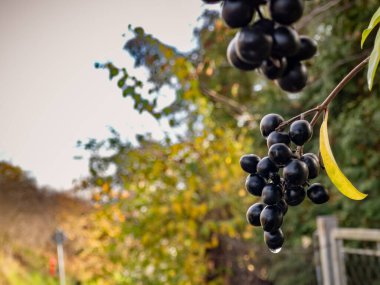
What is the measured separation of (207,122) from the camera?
134 inches

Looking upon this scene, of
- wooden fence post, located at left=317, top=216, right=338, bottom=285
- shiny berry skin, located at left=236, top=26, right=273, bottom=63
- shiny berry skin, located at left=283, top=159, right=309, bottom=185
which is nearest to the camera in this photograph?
shiny berry skin, located at left=236, top=26, right=273, bottom=63

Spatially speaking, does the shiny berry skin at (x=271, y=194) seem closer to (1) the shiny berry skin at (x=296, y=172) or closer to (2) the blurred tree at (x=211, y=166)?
(1) the shiny berry skin at (x=296, y=172)

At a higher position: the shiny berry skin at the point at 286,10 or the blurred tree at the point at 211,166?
the blurred tree at the point at 211,166

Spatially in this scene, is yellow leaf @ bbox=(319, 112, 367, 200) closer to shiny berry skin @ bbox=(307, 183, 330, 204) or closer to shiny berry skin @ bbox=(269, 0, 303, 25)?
shiny berry skin @ bbox=(307, 183, 330, 204)

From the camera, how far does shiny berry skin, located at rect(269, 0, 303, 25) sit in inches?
15.6

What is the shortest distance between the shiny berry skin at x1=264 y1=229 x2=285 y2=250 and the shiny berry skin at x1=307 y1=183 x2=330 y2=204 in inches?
3.2

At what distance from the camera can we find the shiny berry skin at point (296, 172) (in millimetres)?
502

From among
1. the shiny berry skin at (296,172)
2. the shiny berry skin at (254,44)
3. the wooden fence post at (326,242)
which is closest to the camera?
the shiny berry skin at (254,44)

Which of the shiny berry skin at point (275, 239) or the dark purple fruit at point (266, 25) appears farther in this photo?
the shiny berry skin at point (275, 239)

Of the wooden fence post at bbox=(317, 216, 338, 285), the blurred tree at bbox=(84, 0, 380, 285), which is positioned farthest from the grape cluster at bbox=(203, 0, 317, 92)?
the wooden fence post at bbox=(317, 216, 338, 285)

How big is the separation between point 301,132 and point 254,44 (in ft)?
0.57

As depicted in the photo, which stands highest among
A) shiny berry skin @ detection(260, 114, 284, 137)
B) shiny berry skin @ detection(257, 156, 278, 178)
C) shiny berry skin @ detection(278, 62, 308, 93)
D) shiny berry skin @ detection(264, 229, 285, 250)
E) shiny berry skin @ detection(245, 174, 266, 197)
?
shiny berry skin @ detection(278, 62, 308, 93)

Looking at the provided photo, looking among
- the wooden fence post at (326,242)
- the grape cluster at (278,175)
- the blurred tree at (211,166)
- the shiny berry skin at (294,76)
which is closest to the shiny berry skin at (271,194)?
the grape cluster at (278,175)

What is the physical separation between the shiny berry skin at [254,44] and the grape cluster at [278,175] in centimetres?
15
